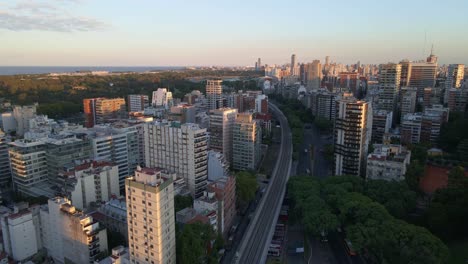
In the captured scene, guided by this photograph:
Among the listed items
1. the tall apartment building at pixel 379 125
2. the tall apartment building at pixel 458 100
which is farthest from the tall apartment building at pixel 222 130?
the tall apartment building at pixel 458 100

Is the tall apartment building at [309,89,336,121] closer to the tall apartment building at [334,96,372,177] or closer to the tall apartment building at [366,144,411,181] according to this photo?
the tall apartment building at [334,96,372,177]

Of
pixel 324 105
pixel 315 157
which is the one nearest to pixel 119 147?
pixel 315 157

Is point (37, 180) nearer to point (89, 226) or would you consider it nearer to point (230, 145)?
point (89, 226)

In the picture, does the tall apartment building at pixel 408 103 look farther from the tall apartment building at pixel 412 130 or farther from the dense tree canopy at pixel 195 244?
the dense tree canopy at pixel 195 244

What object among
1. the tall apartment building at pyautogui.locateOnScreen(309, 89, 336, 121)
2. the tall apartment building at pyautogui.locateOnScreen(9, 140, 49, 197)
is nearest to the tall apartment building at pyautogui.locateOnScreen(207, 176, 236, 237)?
→ the tall apartment building at pyautogui.locateOnScreen(9, 140, 49, 197)

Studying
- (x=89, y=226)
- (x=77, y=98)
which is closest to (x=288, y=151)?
(x=89, y=226)
